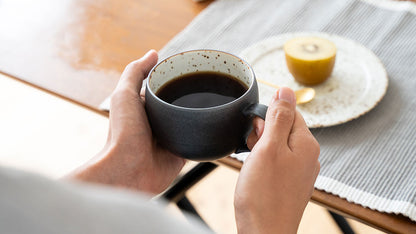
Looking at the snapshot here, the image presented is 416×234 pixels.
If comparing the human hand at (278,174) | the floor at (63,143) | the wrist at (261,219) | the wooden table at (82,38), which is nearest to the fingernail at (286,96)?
the human hand at (278,174)

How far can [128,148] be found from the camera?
2.00ft

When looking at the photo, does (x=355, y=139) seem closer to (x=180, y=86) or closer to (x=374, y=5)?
(x=180, y=86)

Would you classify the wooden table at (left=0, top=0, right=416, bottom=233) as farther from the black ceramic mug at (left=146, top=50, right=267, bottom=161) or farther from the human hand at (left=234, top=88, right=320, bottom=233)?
the human hand at (left=234, top=88, right=320, bottom=233)

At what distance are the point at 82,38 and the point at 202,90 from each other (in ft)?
1.59

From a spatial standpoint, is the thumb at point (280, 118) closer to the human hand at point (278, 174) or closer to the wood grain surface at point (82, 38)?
the human hand at point (278, 174)

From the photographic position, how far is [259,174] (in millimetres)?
502

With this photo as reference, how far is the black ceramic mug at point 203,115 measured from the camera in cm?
51

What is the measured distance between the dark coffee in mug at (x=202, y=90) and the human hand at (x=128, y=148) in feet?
0.19

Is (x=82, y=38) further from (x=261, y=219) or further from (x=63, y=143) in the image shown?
(x=63, y=143)

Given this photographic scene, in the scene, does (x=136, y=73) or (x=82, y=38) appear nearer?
(x=136, y=73)

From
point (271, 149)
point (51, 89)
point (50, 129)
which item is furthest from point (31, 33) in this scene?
point (50, 129)

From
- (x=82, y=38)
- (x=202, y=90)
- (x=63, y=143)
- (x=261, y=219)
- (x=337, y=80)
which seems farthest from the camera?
(x=63, y=143)

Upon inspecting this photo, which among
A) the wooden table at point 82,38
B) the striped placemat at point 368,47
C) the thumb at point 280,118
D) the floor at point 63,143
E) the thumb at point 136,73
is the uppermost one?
Answer: the thumb at point 136,73

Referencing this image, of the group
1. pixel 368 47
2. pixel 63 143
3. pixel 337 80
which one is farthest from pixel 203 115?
pixel 63 143
